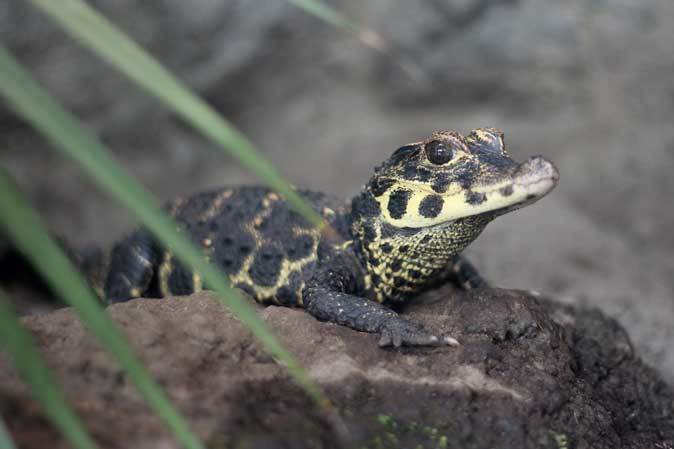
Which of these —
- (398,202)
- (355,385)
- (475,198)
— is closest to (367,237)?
(398,202)

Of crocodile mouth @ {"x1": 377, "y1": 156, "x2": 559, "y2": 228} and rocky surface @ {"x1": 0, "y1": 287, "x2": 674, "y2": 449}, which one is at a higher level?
crocodile mouth @ {"x1": 377, "y1": 156, "x2": 559, "y2": 228}

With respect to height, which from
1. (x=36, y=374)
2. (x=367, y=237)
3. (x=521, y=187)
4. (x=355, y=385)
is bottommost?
(x=355, y=385)

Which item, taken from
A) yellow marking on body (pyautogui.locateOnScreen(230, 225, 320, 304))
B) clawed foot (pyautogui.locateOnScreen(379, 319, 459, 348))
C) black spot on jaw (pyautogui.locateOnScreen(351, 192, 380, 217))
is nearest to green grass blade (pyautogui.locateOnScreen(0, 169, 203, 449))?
clawed foot (pyautogui.locateOnScreen(379, 319, 459, 348))

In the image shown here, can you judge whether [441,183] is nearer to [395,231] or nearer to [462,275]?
[395,231]

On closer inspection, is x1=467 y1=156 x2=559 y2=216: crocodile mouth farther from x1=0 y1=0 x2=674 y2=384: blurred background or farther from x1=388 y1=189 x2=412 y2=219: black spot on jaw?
x1=0 y1=0 x2=674 y2=384: blurred background

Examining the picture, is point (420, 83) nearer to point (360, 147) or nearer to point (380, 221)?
point (360, 147)
